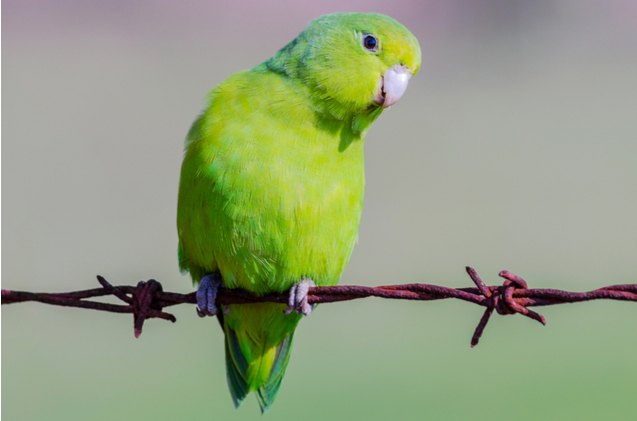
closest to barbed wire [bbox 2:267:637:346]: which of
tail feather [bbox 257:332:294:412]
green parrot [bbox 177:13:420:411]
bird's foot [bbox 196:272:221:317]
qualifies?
bird's foot [bbox 196:272:221:317]

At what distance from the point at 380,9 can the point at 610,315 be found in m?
7.30

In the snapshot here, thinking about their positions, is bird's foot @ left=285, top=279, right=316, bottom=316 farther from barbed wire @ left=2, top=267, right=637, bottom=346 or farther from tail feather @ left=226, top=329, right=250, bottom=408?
tail feather @ left=226, top=329, right=250, bottom=408

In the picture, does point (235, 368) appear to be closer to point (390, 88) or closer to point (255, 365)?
point (255, 365)

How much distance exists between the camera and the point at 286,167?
15.9 feet

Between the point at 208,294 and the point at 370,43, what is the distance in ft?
4.59

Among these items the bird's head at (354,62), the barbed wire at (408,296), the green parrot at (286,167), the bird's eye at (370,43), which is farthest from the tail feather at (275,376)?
the bird's eye at (370,43)

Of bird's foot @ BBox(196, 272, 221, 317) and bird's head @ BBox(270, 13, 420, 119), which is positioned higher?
bird's head @ BBox(270, 13, 420, 119)

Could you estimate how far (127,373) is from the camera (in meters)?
11.3

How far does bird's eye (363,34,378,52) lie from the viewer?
514 centimetres

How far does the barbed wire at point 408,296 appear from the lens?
3.82m

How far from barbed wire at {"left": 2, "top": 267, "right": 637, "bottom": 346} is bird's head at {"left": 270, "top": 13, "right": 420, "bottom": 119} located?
104 centimetres

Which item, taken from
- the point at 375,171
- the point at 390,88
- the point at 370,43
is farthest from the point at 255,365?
the point at 375,171

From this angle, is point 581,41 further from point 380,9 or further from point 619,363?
point 619,363

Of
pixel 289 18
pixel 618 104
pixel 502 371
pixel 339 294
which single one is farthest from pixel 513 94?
pixel 339 294
